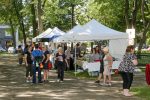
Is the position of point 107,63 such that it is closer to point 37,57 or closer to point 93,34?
point 37,57

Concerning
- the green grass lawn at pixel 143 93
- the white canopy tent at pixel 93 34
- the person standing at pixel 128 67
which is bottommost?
the green grass lawn at pixel 143 93

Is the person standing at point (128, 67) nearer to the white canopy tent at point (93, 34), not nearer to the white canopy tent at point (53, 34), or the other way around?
the white canopy tent at point (93, 34)

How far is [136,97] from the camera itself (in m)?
14.6

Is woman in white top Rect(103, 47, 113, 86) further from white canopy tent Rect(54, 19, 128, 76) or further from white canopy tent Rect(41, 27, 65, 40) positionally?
white canopy tent Rect(41, 27, 65, 40)

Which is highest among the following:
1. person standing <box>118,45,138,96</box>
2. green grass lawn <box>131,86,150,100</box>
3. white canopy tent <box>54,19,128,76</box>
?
white canopy tent <box>54,19,128,76</box>

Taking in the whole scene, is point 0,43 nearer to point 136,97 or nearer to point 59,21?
point 59,21

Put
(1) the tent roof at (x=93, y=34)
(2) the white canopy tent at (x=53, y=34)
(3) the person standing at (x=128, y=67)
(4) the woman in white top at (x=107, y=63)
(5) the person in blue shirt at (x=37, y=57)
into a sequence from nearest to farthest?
1. (3) the person standing at (x=128, y=67)
2. (4) the woman in white top at (x=107, y=63)
3. (5) the person in blue shirt at (x=37, y=57)
4. (1) the tent roof at (x=93, y=34)
5. (2) the white canopy tent at (x=53, y=34)

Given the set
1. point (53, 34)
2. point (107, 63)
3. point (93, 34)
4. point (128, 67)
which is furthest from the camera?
point (53, 34)

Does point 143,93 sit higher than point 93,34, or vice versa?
point 93,34

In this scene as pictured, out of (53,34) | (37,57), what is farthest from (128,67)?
(53,34)

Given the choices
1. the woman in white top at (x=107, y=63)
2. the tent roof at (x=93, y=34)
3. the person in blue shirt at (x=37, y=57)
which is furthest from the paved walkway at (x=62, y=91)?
the tent roof at (x=93, y=34)

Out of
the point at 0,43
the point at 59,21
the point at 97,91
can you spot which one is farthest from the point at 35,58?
the point at 0,43

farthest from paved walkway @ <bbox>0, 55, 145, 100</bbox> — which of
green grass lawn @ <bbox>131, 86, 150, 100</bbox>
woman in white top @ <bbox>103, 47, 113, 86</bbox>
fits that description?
woman in white top @ <bbox>103, 47, 113, 86</bbox>

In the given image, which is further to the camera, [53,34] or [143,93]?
[53,34]
